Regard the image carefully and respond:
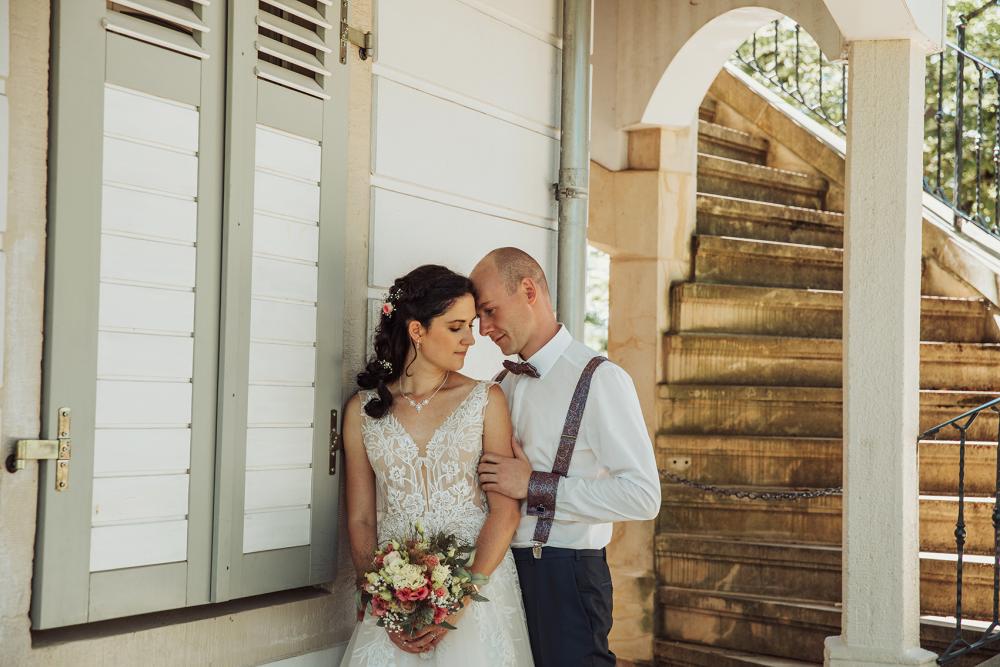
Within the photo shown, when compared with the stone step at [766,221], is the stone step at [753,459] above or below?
below

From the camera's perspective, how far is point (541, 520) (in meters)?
3.19

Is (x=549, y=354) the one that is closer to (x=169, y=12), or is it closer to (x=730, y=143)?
(x=169, y=12)

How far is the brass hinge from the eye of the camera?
130 inches

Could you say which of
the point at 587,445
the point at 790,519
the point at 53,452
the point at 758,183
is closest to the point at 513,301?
the point at 587,445

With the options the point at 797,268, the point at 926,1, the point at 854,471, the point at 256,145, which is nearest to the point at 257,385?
the point at 256,145

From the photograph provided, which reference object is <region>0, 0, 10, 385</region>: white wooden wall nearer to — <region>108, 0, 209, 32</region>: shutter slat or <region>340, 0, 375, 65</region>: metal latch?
<region>108, 0, 209, 32</region>: shutter slat

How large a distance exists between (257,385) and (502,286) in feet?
2.47

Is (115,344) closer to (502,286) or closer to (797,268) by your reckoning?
(502,286)

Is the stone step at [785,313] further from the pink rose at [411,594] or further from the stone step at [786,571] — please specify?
the pink rose at [411,594]

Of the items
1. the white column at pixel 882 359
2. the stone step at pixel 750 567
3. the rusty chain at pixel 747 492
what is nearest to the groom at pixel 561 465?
the white column at pixel 882 359

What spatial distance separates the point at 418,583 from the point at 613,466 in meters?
0.66

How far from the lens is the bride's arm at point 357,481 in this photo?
126 inches

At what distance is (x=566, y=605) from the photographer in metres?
3.19

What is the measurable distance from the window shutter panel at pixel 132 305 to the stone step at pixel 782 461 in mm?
4599
